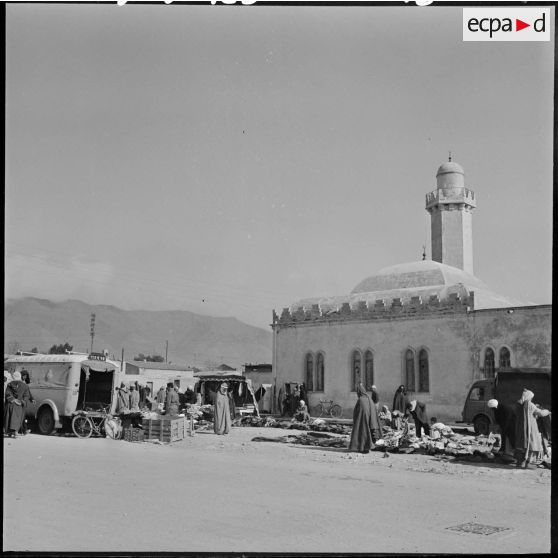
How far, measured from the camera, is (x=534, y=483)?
8.12 m

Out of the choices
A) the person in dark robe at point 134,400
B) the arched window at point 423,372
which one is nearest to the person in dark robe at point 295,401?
the arched window at point 423,372

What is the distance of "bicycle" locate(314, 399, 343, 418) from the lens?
14.9 metres

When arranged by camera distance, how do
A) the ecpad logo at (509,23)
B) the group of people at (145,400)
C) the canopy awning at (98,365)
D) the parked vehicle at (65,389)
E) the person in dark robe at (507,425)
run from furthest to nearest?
the group of people at (145,400), the parked vehicle at (65,389), the canopy awning at (98,365), the person in dark robe at (507,425), the ecpad logo at (509,23)

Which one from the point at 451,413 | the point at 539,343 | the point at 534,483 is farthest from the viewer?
the point at 451,413

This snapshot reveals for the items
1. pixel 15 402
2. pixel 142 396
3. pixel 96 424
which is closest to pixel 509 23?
pixel 15 402

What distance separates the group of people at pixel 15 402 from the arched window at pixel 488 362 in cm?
893

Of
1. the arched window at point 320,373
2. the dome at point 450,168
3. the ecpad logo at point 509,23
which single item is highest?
the ecpad logo at point 509,23

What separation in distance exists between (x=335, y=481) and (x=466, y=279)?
8832 mm

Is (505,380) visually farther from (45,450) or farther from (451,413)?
(45,450)

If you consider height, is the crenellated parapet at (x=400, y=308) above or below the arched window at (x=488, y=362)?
above

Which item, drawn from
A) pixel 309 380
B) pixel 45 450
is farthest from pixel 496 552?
pixel 309 380

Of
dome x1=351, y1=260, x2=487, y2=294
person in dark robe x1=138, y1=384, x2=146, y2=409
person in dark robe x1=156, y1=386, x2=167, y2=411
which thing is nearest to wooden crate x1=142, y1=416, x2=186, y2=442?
person in dark robe x1=156, y1=386, x2=167, y2=411

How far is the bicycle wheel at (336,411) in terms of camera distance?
1482 cm

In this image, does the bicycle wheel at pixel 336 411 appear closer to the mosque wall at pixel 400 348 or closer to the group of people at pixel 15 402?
the mosque wall at pixel 400 348
